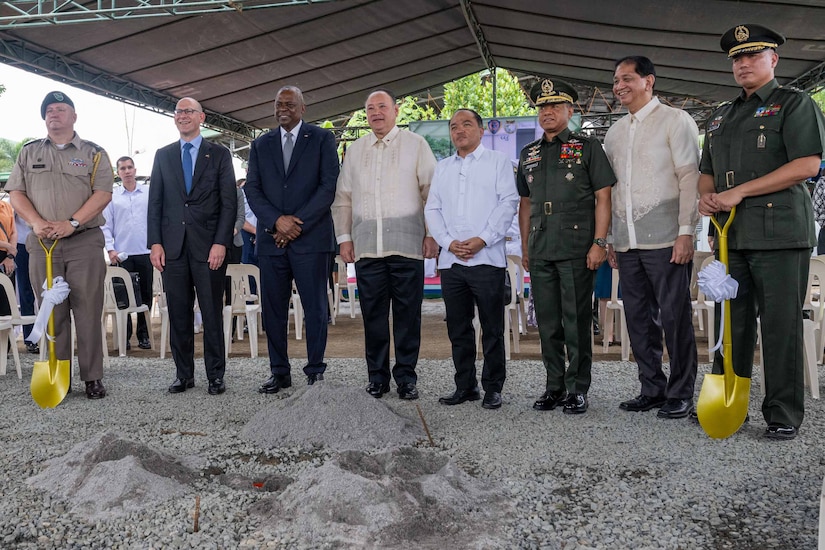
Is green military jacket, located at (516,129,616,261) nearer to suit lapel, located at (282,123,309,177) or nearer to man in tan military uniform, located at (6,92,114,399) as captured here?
suit lapel, located at (282,123,309,177)

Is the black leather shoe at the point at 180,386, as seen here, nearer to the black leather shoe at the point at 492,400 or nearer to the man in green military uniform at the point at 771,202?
the black leather shoe at the point at 492,400

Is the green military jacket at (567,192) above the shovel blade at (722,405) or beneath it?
above

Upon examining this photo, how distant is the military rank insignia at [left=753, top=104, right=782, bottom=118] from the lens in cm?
300

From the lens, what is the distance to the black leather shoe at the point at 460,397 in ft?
12.7

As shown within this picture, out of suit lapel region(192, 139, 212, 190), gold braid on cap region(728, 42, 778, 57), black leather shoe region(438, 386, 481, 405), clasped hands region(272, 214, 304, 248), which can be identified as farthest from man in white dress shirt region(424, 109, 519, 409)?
suit lapel region(192, 139, 212, 190)

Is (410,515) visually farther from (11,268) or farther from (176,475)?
(11,268)

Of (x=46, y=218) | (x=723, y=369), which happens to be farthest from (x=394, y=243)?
(x=46, y=218)

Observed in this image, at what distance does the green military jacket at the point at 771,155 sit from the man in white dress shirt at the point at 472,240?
3.66ft

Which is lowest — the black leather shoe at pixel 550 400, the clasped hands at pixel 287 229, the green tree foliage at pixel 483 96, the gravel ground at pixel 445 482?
the gravel ground at pixel 445 482

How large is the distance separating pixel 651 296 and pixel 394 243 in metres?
1.38

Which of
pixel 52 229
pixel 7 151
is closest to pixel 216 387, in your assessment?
pixel 52 229

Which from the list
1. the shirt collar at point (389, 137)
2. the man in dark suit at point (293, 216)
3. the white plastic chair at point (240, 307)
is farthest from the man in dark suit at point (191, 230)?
the white plastic chair at point (240, 307)

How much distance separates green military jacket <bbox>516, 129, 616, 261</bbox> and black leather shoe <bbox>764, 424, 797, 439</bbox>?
1.14 meters

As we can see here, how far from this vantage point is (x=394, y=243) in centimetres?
394
